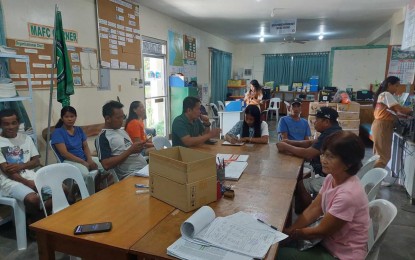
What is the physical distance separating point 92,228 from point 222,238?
583 mm

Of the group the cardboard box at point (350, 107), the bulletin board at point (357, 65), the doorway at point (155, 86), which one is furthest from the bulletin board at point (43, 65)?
the bulletin board at point (357, 65)

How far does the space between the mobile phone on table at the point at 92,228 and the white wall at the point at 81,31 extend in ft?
7.93

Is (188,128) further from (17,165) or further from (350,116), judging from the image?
(350,116)

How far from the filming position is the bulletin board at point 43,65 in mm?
2953

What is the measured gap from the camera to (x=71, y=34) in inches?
141

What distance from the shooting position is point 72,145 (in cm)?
300

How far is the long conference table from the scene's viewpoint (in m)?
1.17

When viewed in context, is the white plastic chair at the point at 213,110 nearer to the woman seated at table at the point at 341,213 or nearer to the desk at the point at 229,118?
the desk at the point at 229,118

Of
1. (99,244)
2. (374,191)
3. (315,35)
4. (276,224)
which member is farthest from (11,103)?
(315,35)

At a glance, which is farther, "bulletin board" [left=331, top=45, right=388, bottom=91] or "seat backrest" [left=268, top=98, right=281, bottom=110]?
"seat backrest" [left=268, top=98, right=281, bottom=110]

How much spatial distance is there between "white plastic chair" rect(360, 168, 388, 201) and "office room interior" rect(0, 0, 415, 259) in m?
0.86

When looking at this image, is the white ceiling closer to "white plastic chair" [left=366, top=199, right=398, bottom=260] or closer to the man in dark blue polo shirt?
the man in dark blue polo shirt

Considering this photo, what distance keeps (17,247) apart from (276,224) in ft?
7.44

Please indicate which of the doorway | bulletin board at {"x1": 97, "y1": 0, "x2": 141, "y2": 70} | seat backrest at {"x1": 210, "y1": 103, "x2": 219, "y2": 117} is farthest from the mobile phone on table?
seat backrest at {"x1": 210, "y1": 103, "x2": 219, "y2": 117}
